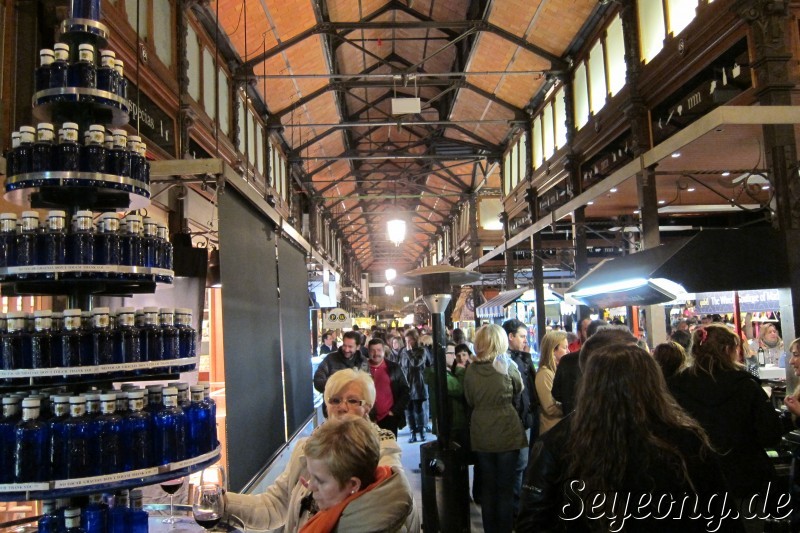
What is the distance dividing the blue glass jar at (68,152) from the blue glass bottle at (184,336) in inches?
29.8

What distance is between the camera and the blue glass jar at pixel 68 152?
2.57m

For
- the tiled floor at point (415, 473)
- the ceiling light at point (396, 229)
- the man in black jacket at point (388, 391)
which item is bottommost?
the tiled floor at point (415, 473)

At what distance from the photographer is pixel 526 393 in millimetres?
5289

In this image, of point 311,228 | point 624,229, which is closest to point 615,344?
point 624,229

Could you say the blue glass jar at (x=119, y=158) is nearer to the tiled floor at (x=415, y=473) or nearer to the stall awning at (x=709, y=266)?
the tiled floor at (x=415, y=473)

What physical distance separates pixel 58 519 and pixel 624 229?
11018mm

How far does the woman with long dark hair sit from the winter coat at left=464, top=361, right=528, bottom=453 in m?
A: 2.68

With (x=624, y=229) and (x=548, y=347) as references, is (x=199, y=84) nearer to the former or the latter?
(x=548, y=347)

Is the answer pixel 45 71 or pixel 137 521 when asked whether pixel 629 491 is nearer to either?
pixel 137 521

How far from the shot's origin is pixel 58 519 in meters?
2.45

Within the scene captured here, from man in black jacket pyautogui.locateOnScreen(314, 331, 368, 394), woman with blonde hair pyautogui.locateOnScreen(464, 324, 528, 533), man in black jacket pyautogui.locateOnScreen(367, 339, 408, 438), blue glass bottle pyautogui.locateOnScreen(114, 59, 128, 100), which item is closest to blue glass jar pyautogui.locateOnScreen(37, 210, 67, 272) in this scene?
blue glass bottle pyautogui.locateOnScreen(114, 59, 128, 100)

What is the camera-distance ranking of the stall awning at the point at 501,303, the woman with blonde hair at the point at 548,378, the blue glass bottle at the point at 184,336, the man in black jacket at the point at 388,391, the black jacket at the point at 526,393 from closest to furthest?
the blue glass bottle at the point at 184,336 < the woman with blonde hair at the point at 548,378 < the black jacket at the point at 526,393 < the man in black jacket at the point at 388,391 < the stall awning at the point at 501,303

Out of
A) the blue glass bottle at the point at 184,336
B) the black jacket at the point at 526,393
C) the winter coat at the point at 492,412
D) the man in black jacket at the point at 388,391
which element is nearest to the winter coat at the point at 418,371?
the man in black jacket at the point at 388,391

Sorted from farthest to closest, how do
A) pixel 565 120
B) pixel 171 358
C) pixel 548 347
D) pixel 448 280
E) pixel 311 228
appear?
pixel 311 228 → pixel 565 120 → pixel 448 280 → pixel 548 347 → pixel 171 358
